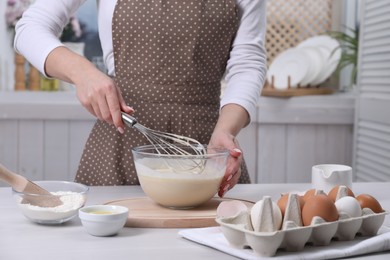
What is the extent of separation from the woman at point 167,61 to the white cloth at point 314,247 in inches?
25.3

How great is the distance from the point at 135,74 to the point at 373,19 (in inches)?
64.6

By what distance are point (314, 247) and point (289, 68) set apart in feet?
7.73

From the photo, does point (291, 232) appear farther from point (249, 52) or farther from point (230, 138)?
point (249, 52)

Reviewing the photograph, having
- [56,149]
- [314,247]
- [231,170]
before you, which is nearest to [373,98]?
[56,149]

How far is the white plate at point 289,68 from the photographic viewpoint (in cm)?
334

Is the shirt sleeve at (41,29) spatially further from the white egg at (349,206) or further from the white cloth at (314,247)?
the white egg at (349,206)

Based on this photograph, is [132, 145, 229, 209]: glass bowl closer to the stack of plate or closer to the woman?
the woman

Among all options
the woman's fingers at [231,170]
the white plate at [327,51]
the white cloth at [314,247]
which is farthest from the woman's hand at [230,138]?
the white plate at [327,51]

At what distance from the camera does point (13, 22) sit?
3.35 meters

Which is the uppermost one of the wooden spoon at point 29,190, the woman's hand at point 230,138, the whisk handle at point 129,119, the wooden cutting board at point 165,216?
the whisk handle at point 129,119

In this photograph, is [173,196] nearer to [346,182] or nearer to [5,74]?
[346,182]

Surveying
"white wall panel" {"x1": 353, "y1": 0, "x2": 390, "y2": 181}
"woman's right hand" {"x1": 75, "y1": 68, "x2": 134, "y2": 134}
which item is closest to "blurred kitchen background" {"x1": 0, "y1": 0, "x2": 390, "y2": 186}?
"white wall panel" {"x1": 353, "y1": 0, "x2": 390, "y2": 181}

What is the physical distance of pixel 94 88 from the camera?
4.66 feet

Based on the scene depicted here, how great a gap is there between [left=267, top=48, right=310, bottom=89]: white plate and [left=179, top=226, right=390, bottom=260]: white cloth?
2.18 metres
